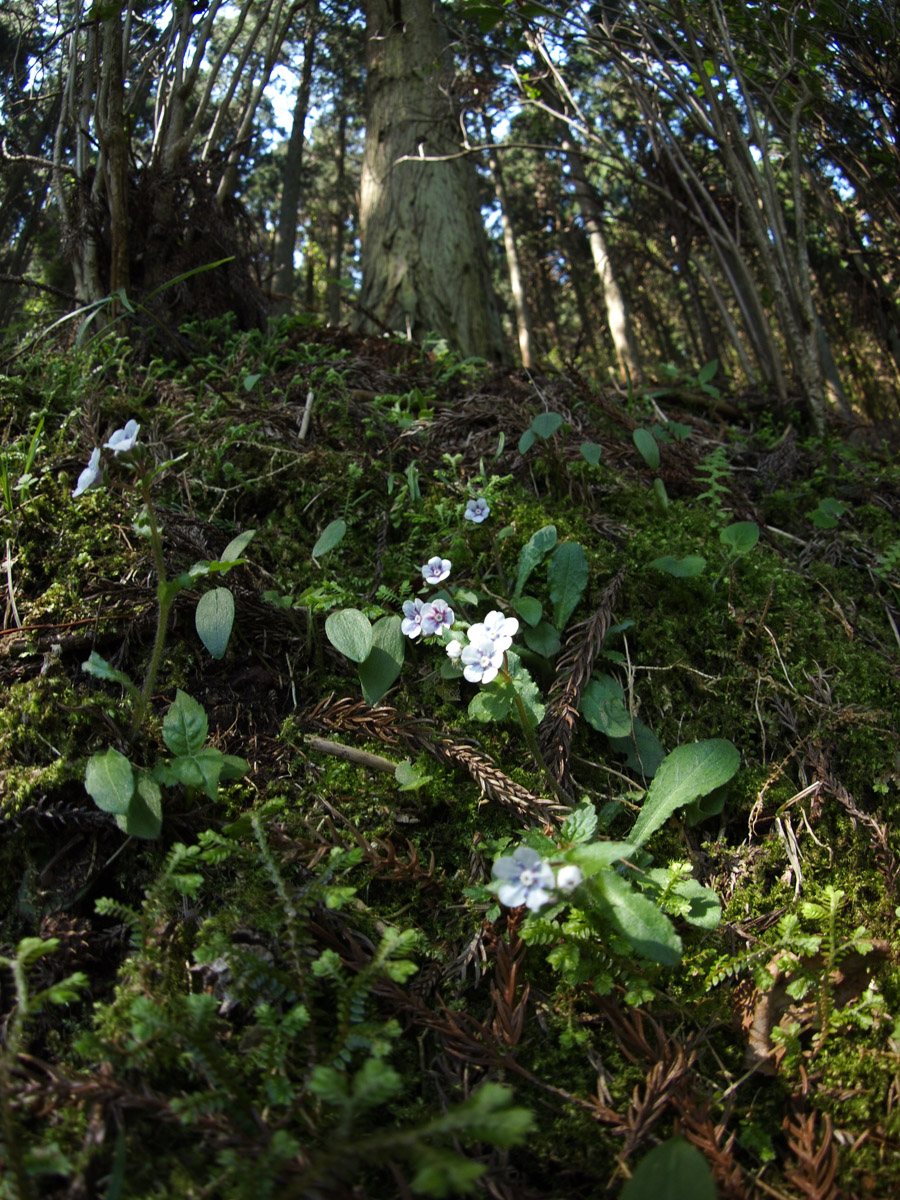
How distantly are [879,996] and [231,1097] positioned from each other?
124 cm

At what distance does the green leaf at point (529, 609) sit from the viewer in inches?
82.1

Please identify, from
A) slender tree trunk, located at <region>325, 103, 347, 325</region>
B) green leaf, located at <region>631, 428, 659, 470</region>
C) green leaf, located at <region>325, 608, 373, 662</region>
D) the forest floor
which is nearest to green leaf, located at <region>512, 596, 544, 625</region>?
the forest floor

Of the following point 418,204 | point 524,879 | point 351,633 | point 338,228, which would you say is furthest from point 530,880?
point 338,228

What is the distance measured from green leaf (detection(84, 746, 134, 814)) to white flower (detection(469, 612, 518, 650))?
0.84 metres

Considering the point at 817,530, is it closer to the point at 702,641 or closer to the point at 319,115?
the point at 702,641

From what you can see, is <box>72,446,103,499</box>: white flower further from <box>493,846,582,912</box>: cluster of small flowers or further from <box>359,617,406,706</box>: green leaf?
<box>493,846,582,912</box>: cluster of small flowers

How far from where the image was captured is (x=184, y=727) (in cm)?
→ 168

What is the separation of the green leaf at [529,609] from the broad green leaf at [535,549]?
0.10 meters

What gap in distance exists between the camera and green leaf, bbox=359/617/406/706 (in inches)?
75.2

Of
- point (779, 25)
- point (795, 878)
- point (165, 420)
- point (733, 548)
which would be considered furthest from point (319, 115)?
point (795, 878)

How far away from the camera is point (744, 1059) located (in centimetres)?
140

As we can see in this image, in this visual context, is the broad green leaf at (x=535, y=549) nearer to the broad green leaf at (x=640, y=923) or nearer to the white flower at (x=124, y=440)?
the broad green leaf at (x=640, y=923)

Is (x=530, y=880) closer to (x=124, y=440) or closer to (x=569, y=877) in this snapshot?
(x=569, y=877)

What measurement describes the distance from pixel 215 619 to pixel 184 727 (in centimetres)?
33
